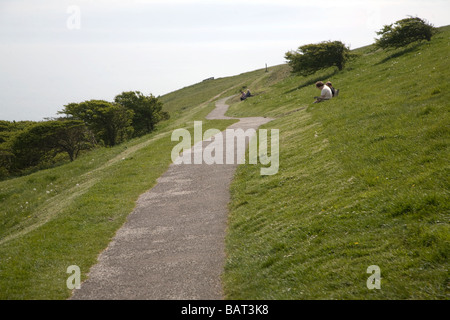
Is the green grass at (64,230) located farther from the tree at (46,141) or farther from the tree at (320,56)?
the tree at (320,56)

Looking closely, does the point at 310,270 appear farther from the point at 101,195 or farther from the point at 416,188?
the point at 101,195

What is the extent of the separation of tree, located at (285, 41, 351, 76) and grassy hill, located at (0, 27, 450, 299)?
67.9 ft

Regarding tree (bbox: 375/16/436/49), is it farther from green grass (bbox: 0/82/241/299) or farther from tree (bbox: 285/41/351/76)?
green grass (bbox: 0/82/241/299)

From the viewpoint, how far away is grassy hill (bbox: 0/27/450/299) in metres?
5.48

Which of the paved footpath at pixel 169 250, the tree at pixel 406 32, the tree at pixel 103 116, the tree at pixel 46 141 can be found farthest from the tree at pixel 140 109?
the paved footpath at pixel 169 250

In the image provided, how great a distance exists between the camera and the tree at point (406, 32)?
29172 millimetres

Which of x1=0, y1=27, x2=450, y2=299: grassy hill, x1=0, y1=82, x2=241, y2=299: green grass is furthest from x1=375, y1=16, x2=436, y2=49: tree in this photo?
x1=0, y1=82, x2=241, y2=299: green grass

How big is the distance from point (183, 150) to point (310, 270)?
1618 cm

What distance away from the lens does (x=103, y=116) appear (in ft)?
130

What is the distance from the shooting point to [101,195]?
13977mm

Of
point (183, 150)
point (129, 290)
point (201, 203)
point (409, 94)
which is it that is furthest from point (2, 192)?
point (409, 94)

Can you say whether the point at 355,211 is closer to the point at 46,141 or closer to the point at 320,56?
the point at 320,56

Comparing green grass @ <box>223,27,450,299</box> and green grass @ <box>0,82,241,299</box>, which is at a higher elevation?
green grass @ <box>223,27,450,299</box>

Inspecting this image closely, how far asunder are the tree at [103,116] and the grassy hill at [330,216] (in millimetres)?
24694
